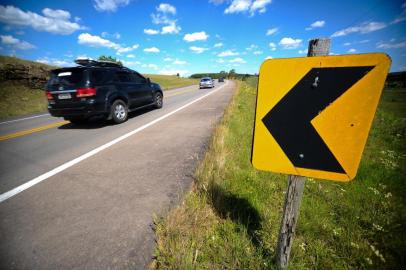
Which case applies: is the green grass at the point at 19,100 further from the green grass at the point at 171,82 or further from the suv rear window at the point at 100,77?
the green grass at the point at 171,82

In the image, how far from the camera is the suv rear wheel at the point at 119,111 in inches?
285

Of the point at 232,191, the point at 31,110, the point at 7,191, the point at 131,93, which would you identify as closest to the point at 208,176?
the point at 232,191

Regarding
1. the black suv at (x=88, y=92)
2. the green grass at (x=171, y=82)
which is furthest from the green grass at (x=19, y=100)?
the green grass at (x=171, y=82)

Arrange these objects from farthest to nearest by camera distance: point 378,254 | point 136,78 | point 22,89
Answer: point 22,89, point 136,78, point 378,254

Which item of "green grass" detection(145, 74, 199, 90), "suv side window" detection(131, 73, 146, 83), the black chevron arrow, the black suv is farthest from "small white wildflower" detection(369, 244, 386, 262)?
"green grass" detection(145, 74, 199, 90)

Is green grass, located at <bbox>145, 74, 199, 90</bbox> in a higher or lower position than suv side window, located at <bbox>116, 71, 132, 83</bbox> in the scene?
lower

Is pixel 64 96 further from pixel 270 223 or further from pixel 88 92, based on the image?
pixel 270 223

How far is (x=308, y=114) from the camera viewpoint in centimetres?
125

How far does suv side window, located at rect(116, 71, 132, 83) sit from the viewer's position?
25.5ft

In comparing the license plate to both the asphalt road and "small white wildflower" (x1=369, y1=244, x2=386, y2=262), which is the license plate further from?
"small white wildflower" (x1=369, y1=244, x2=386, y2=262)

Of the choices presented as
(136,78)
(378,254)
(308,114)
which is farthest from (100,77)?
(378,254)

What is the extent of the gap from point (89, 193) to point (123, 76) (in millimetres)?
6078

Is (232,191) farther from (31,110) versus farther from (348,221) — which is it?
(31,110)

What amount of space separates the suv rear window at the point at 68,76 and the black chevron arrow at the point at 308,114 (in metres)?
6.94
